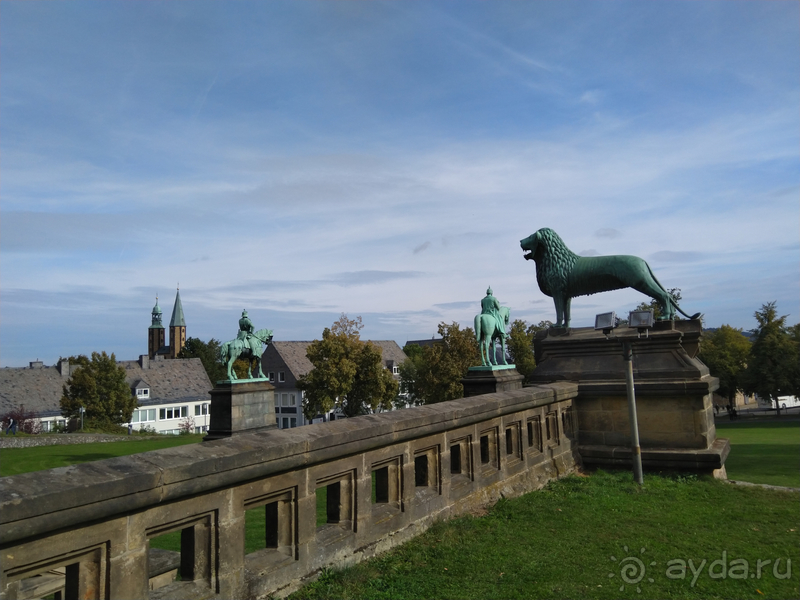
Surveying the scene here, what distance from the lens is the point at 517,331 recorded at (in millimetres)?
43750

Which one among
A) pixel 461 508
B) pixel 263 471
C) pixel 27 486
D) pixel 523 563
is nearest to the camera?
pixel 27 486

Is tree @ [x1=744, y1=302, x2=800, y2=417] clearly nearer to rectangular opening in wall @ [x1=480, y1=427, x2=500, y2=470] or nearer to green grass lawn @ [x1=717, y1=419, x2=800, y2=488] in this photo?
green grass lawn @ [x1=717, y1=419, x2=800, y2=488]

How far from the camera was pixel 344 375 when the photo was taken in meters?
38.9

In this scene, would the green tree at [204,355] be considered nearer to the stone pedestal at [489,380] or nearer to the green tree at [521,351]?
the green tree at [521,351]

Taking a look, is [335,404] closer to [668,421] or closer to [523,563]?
[668,421]

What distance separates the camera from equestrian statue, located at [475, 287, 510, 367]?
13477 millimetres

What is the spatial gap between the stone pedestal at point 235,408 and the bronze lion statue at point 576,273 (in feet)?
41.3

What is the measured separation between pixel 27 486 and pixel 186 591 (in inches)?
48.9

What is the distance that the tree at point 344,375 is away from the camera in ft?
128

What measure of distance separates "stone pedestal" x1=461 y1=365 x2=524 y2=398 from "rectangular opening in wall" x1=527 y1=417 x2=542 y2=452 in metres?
3.25

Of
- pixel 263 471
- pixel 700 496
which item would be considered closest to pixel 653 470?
pixel 700 496

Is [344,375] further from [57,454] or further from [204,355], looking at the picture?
[204,355]

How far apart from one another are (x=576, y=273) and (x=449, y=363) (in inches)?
1049

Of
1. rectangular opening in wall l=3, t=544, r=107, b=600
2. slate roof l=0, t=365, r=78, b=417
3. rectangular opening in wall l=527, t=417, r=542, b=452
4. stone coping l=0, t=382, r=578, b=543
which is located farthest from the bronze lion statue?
slate roof l=0, t=365, r=78, b=417
